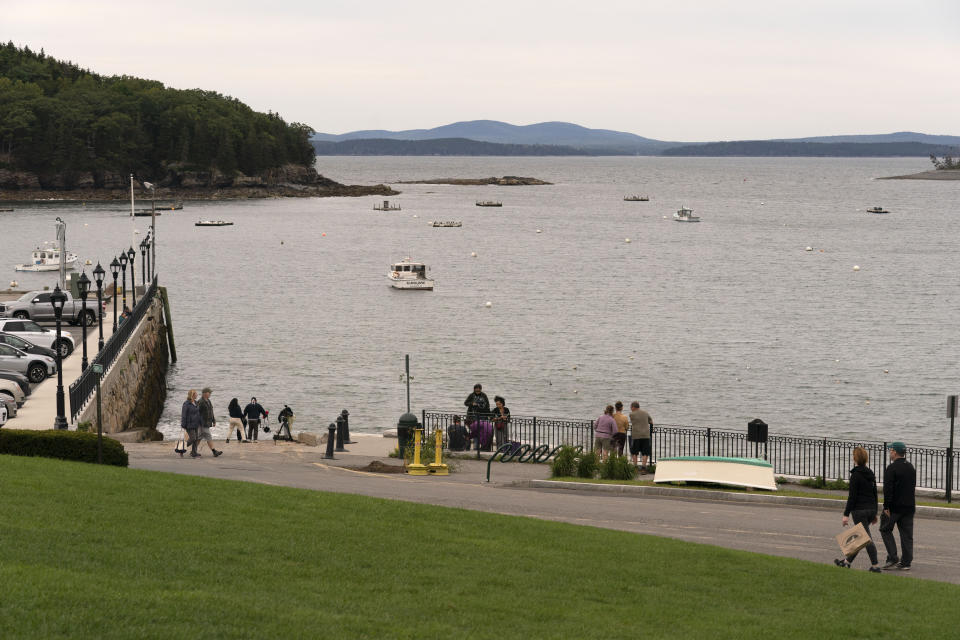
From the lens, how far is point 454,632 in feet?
34.7

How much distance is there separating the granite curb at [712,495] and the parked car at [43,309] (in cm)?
3086

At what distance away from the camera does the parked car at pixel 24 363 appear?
1342 inches

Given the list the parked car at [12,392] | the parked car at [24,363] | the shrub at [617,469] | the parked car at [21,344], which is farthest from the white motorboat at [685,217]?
the shrub at [617,469]

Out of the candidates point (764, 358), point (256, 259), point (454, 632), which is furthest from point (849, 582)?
point (256, 259)

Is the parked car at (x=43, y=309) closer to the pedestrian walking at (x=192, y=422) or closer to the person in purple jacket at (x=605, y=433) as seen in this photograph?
the pedestrian walking at (x=192, y=422)

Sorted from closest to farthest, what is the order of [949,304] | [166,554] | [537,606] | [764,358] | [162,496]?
[537,606] < [166,554] < [162,496] < [764,358] < [949,304]

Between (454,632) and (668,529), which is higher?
(454,632)

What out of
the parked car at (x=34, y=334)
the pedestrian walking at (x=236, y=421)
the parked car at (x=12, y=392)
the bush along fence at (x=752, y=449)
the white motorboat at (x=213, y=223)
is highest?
the white motorboat at (x=213, y=223)

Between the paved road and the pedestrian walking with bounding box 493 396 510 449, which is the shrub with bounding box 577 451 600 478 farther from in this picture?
the pedestrian walking with bounding box 493 396 510 449

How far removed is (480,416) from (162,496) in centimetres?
1459

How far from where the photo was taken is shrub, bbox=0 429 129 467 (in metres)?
20.0

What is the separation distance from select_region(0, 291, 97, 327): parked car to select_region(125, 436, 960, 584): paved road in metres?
23.3

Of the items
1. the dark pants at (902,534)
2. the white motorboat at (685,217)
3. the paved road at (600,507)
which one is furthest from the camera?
the white motorboat at (685,217)

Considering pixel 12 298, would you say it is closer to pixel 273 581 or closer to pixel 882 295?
pixel 273 581
